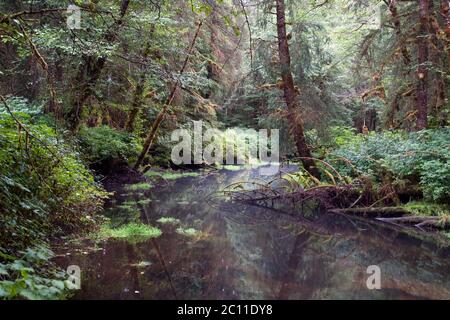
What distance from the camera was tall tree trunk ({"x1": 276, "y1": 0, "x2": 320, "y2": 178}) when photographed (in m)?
11.4

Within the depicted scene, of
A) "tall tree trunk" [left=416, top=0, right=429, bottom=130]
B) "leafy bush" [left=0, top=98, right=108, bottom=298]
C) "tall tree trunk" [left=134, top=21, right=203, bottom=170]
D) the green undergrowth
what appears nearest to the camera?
"leafy bush" [left=0, top=98, right=108, bottom=298]

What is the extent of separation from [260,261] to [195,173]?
41.5 ft

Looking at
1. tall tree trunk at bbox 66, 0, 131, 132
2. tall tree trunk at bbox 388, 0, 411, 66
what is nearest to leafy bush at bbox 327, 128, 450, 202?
tall tree trunk at bbox 388, 0, 411, 66

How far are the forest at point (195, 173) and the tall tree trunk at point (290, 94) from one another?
→ 40 millimetres

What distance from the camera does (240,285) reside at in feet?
17.0

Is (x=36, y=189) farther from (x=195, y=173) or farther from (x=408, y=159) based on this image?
(x=195, y=173)

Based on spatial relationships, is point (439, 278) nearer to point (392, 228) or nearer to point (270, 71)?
point (392, 228)

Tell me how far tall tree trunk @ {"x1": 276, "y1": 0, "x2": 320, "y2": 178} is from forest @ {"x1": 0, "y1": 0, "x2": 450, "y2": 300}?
4 cm

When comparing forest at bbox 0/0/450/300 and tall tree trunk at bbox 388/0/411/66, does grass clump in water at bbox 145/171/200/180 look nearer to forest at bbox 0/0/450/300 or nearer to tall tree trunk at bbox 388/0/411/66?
forest at bbox 0/0/450/300

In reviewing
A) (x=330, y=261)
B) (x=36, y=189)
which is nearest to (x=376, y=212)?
(x=330, y=261)

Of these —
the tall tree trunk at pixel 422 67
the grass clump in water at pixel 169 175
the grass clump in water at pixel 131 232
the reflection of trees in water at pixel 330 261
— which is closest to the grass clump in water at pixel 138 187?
the grass clump in water at pixel 169 175

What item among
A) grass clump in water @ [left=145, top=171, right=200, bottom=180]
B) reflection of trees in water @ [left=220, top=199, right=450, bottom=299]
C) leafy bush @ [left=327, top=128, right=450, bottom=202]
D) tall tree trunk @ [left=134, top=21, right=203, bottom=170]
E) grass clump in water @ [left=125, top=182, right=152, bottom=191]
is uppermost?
tall tree trunk @ [left=134, top=21, right=203, bottom=170]

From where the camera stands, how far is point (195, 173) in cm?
1877
